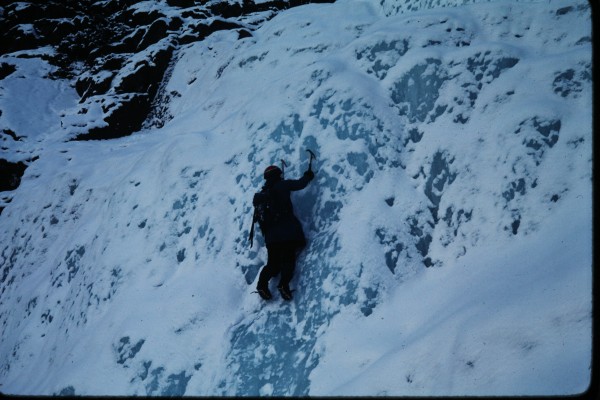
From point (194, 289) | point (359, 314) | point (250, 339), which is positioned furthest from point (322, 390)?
point (194, 289)

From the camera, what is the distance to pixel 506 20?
24.0ft

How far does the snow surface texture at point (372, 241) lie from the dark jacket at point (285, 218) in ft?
1.19

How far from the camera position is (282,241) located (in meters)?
5.86

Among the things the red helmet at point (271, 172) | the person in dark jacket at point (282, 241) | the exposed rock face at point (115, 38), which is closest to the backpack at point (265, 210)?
the person in dark jacket at point (282, 241)

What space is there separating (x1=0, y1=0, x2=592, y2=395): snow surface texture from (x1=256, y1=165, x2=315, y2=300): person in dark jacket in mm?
274

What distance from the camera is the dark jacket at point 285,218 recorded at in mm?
5883

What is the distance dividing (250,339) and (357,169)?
3187 mm

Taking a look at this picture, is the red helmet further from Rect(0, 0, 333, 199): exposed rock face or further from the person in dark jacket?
Rect(0, 0, 333, 199): exposed rock face

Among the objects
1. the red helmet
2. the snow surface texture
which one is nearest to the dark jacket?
the red helmet

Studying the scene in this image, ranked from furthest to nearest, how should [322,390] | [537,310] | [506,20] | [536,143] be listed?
[506,20], [536,143], [322,390], [537,310]

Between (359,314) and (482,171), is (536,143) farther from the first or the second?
(359,314)

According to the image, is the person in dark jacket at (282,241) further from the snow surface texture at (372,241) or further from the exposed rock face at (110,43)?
the exposed rock face at (110,43)

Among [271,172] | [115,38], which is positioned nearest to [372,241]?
[271,172]

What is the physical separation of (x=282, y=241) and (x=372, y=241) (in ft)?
4.38
